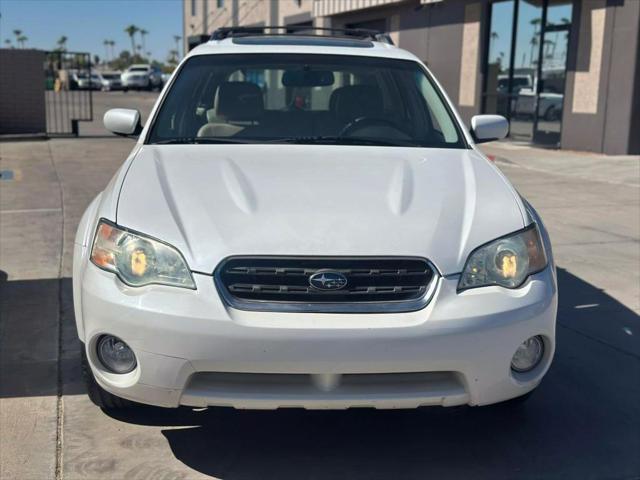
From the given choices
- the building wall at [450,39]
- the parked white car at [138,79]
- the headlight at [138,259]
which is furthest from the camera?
the parked white car at [138,79]

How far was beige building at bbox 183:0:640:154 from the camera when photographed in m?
14.0

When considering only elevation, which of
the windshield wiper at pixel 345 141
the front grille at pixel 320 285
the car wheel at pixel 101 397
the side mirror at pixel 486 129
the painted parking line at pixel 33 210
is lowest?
the painted parking line at pixel 33 210

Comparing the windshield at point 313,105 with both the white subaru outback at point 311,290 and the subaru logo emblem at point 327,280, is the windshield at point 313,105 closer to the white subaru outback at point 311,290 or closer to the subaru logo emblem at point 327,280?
the white subaru outback at point 311,290

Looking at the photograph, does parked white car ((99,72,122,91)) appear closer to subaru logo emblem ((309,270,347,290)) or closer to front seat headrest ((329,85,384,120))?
front seat headrest ((329,85,384,120))

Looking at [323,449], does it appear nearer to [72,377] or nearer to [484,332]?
[484,332]

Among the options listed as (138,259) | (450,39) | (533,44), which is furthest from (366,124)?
(450,39)

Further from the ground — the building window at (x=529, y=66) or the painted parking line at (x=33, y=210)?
the building window at (x=529, y=66)

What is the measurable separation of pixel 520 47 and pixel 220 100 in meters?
14.1

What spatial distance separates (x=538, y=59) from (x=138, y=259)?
49.7 ft

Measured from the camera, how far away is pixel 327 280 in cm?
281

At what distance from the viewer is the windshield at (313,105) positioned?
418 centimetres

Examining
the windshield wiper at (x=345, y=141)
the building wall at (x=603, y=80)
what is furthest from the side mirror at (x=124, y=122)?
the building wall at (x=603, y=80)

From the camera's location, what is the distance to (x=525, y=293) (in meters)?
2.95

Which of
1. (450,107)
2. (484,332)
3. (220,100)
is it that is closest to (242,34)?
(220,100)
